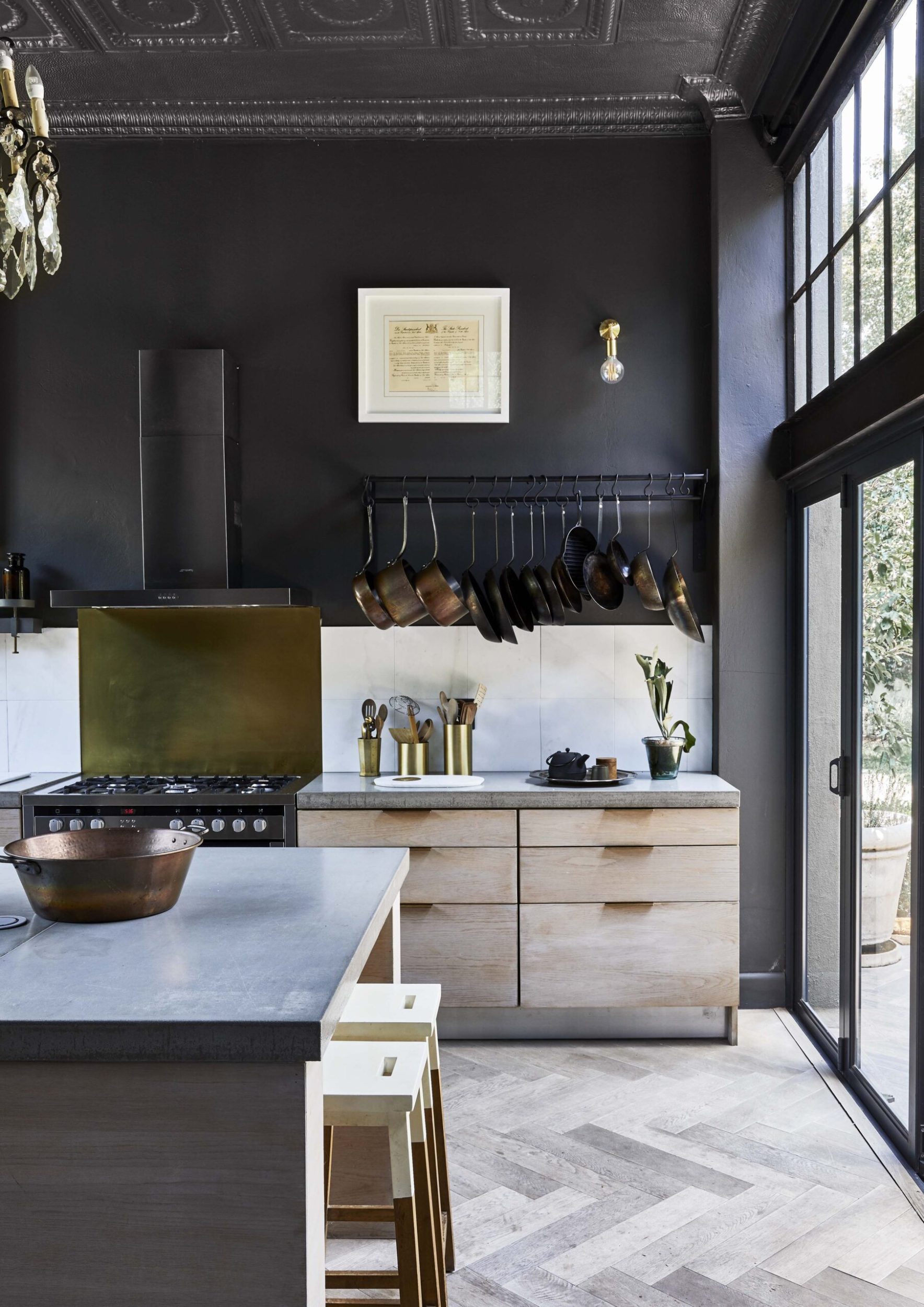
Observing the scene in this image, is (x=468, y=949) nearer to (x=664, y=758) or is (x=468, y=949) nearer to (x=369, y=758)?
(x=369, y=758)

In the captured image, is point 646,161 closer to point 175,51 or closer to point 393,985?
point 175,51

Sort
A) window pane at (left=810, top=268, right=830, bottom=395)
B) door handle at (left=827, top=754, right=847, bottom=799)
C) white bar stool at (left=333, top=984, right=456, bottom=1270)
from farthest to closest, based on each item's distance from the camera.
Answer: window pane at (left=810, top=268, right=830, bottom=395)
door handle at (left=827, top=754, right=847, bottom=799)
white bar stool at (left=333, top=984, right=456, bottom=1270)

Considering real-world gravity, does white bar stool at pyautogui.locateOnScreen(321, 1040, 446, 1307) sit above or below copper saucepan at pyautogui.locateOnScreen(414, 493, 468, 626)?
below

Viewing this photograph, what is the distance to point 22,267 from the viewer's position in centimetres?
189

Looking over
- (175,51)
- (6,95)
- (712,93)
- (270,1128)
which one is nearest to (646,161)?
(712,93)

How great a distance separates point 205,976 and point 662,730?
Answer: 2730mm

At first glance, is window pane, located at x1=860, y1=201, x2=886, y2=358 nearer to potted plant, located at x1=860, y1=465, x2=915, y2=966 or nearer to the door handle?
potted plant, located at x1=860, y1=465, x2=915, y2=966

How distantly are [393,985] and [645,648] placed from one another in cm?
218

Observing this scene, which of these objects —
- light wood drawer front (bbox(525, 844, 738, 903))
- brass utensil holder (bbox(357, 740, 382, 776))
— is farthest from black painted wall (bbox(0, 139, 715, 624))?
light wood drawer front (bbox(525, 844, 738, 903))

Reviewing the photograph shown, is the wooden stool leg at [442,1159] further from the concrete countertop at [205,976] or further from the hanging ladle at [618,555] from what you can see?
the hanging ladle at [618,555]

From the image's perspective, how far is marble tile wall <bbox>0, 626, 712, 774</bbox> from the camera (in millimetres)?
4094

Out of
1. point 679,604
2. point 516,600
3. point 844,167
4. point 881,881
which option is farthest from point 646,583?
point 844,167

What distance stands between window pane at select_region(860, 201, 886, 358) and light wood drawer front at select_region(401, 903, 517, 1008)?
6.85 ft

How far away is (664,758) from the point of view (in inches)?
149
